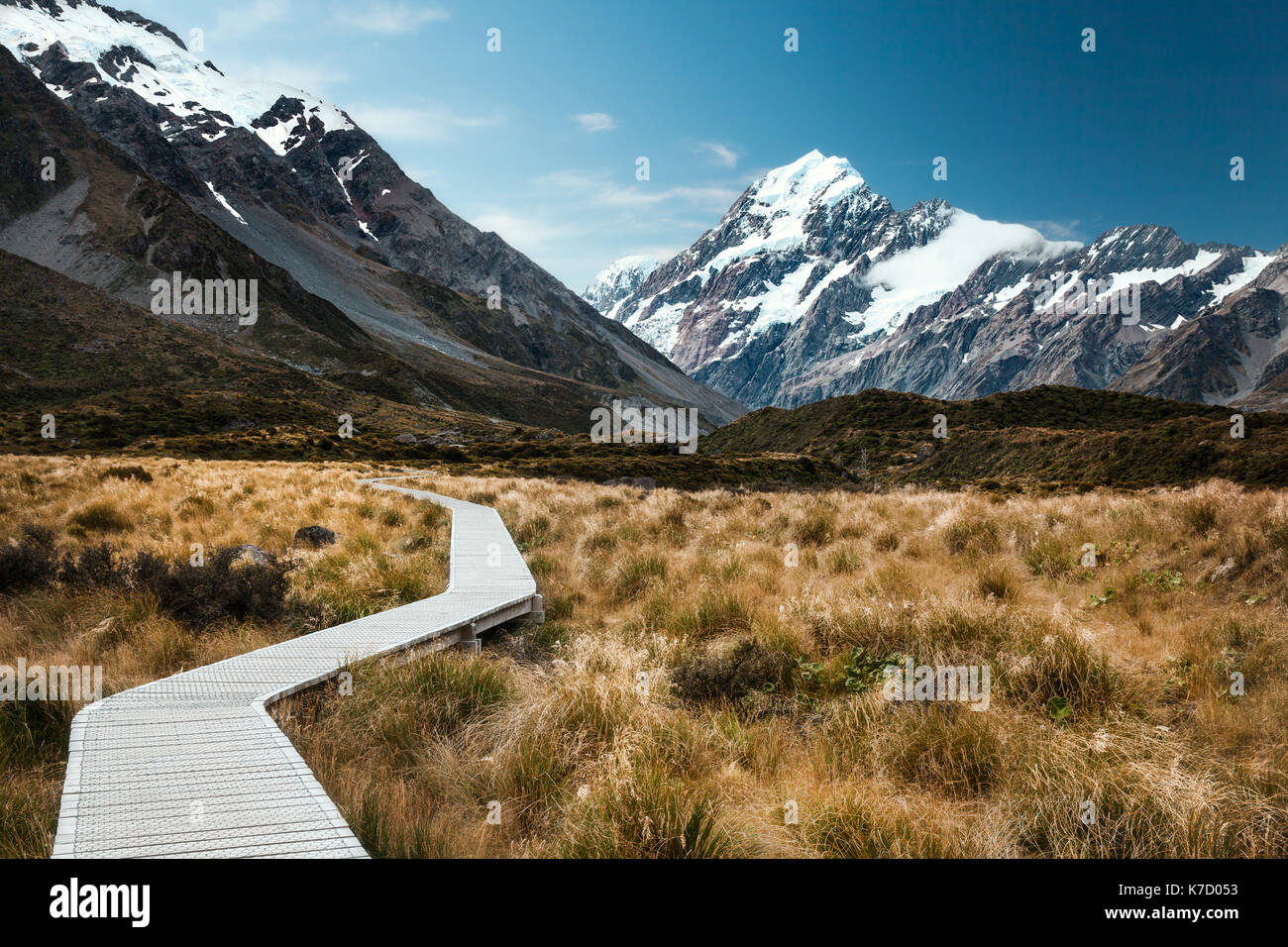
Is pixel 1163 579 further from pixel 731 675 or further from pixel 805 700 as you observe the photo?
pixel 731 675

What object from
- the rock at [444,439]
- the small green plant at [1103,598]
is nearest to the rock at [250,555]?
the small green plant at [1103,598]

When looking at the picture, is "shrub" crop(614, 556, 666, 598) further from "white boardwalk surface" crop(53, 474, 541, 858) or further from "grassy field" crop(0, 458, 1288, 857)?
"white boardwalk surface" crop(53, 474, 541, 858)

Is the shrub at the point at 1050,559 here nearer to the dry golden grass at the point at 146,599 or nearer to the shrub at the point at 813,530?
the shrub at the point at 813,530

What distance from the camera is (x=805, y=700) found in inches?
223

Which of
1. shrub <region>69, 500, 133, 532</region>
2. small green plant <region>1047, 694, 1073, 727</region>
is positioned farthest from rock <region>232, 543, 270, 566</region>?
small green plant <region>1047, 694, 1073, 727</region>

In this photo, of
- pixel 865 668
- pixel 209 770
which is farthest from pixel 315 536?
pixel 865 668

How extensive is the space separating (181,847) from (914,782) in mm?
3745

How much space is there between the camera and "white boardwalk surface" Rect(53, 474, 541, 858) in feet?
9.60

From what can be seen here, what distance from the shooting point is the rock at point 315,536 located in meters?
12.9

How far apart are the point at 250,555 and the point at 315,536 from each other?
96.5 inches

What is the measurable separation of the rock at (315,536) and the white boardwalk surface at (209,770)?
698cm
